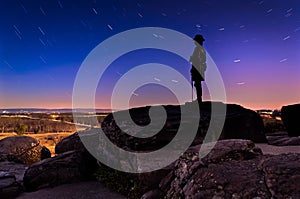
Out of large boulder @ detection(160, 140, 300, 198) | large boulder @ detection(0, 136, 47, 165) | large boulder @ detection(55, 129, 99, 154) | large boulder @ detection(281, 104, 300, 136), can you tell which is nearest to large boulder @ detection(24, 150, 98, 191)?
large boulder @ detection(55, 129, 99, 154)

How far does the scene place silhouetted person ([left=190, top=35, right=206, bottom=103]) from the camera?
13.4m

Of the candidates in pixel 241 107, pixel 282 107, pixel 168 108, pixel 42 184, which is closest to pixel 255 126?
pixel 241 107

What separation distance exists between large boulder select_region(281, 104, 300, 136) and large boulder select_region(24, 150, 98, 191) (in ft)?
38.6

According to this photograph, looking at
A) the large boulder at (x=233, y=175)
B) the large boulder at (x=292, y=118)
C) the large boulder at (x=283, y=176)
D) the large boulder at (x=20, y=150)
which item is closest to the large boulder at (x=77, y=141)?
the large boulder at (x=20, y=150)

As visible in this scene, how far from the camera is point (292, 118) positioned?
54.0ft

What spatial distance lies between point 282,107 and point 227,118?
7.00m

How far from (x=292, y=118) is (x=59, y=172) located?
13.4 meters

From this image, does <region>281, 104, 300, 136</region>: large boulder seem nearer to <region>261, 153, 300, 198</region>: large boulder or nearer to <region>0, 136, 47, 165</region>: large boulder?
<region>261, 153, 300, 198</region>: large boulder

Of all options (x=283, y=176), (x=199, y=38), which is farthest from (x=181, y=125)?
(x=283, y=176)

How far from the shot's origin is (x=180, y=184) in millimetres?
6488

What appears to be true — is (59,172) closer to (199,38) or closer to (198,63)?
(198,63)

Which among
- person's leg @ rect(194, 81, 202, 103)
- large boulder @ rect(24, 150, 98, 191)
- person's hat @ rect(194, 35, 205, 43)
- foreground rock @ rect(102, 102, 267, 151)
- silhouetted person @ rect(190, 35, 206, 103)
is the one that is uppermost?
person's hat @ rect(194, 35, 205, 43)

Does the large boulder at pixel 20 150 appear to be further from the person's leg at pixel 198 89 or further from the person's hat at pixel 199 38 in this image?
the person's hat at pixel 199 38

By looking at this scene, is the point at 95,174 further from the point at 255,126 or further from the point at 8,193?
the point at 255,126
